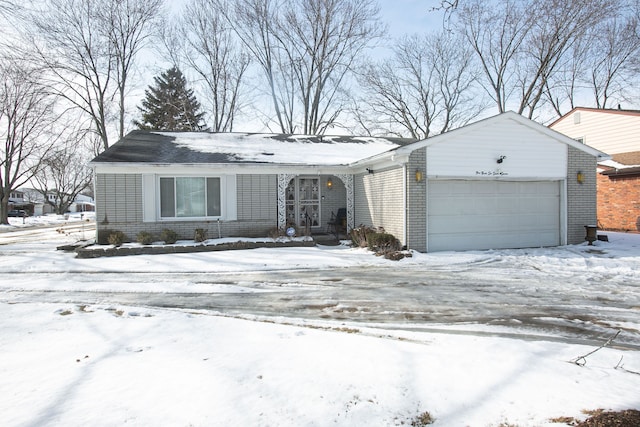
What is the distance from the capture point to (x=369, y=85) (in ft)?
95.8

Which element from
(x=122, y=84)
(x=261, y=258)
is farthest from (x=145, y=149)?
(x=122, y=84)

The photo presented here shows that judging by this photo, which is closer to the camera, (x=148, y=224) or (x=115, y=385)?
(x=115, y=385)

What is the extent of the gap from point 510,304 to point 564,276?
2.85 metres

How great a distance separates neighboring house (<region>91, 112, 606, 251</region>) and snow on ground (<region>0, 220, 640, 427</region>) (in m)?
6.76

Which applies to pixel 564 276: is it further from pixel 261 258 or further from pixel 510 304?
pixel 261 258

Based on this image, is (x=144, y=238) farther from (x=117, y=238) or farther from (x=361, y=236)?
(x=361, y=236)

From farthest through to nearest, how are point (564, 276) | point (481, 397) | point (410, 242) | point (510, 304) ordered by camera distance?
point (410, 242) < point (564, 276) < point (510, 304) < point (481, 397)

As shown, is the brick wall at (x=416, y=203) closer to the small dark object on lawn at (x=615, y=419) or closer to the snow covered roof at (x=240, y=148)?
the snow covered roof at (x=240, y=148)

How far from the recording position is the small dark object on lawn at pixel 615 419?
2475 mm

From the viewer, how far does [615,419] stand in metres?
2.53

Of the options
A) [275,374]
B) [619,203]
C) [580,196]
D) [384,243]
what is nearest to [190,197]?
[384,243]

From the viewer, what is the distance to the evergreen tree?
3136 centimetres

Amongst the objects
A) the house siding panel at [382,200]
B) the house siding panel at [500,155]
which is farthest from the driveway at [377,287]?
the house siding panel at [500,155]

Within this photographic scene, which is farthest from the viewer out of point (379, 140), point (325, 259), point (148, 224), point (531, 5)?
point (531, 5)
